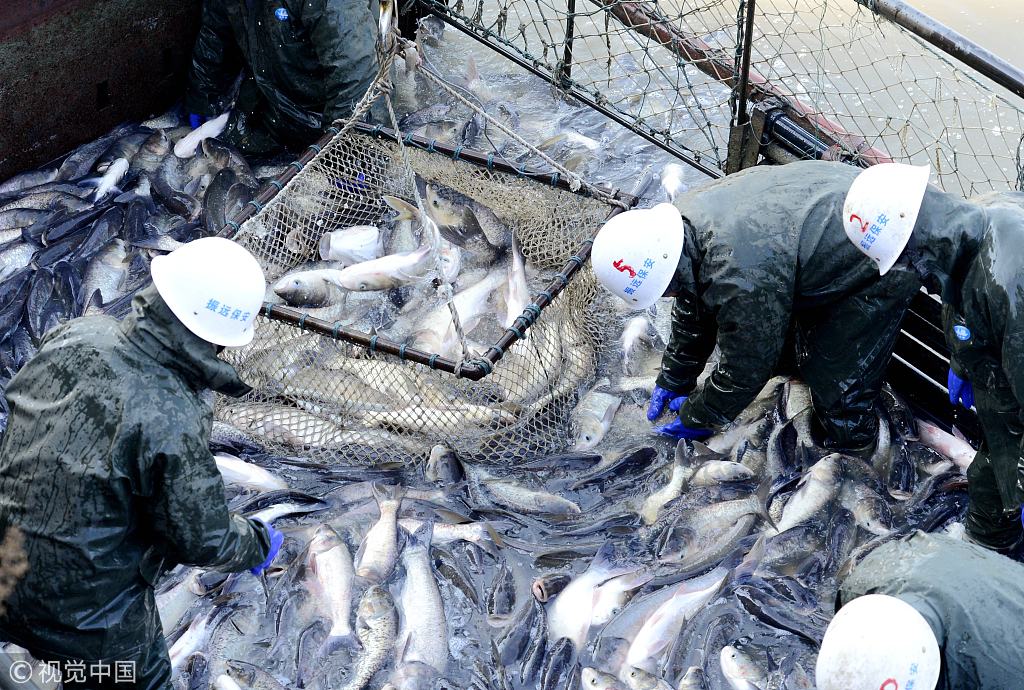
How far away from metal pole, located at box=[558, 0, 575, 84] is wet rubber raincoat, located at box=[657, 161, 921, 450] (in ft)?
9.66

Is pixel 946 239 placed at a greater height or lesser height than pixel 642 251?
greater

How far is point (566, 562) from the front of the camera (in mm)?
3891

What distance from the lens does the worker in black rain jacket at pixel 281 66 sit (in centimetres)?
573

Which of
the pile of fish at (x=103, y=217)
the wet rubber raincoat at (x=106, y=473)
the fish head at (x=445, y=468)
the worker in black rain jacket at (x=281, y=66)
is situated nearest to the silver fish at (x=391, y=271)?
the pile of fish at (x=103, y=217)

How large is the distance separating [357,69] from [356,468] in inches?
107

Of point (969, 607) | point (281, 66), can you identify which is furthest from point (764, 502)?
point (281, 66)

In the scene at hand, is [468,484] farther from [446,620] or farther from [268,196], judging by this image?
[268,196]

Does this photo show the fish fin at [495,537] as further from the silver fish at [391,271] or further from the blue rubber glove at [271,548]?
the silver fish at [391,271]

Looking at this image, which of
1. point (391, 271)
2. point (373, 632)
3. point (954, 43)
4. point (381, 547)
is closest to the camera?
point (373, 632)

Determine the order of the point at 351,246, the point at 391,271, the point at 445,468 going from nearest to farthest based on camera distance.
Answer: the point at 445,468 → the point at 391,271 → the point at 351,246

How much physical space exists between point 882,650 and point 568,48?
535cm

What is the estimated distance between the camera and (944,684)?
259cm

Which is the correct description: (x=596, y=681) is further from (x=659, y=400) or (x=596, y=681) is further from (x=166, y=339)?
(x=166, y=339)

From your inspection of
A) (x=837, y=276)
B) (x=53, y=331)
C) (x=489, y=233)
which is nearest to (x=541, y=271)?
(x=489, y=233)
